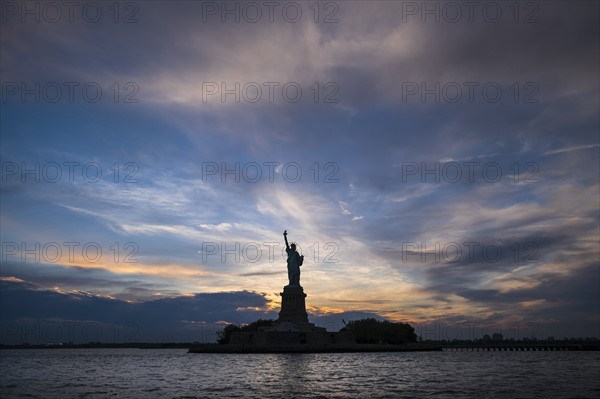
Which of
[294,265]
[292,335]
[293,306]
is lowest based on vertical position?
[292,335]

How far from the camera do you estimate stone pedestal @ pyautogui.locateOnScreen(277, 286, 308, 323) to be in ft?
287

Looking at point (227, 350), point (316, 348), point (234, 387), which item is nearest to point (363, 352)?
point (316, 348)

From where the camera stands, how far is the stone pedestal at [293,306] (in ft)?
287

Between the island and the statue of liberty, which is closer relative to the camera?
the island

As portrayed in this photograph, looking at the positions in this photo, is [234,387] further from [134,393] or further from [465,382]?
[465,382]

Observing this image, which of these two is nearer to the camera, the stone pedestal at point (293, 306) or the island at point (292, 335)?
the island at point (292, 335)

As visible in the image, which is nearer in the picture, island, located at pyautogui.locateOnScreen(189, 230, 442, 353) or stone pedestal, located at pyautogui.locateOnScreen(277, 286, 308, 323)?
island, located at pyautogui.locateOnScreen(189, 230, 442, 353)

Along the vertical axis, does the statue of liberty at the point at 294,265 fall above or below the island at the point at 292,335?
above

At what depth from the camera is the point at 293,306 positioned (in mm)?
87938

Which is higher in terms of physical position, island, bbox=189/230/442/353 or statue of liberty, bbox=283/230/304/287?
statue of liberty, bbox=283/230/304/287

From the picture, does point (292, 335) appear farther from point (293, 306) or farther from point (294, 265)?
point (294, 265)

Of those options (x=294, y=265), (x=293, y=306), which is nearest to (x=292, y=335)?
(x=293, y=306)

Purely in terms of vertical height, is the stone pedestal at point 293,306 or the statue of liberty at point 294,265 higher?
the statue of liberty at point 294,265

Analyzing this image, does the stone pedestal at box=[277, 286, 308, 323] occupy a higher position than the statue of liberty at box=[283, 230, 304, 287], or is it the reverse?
the statue of liberty at box=[283, 230, 304, 287]
